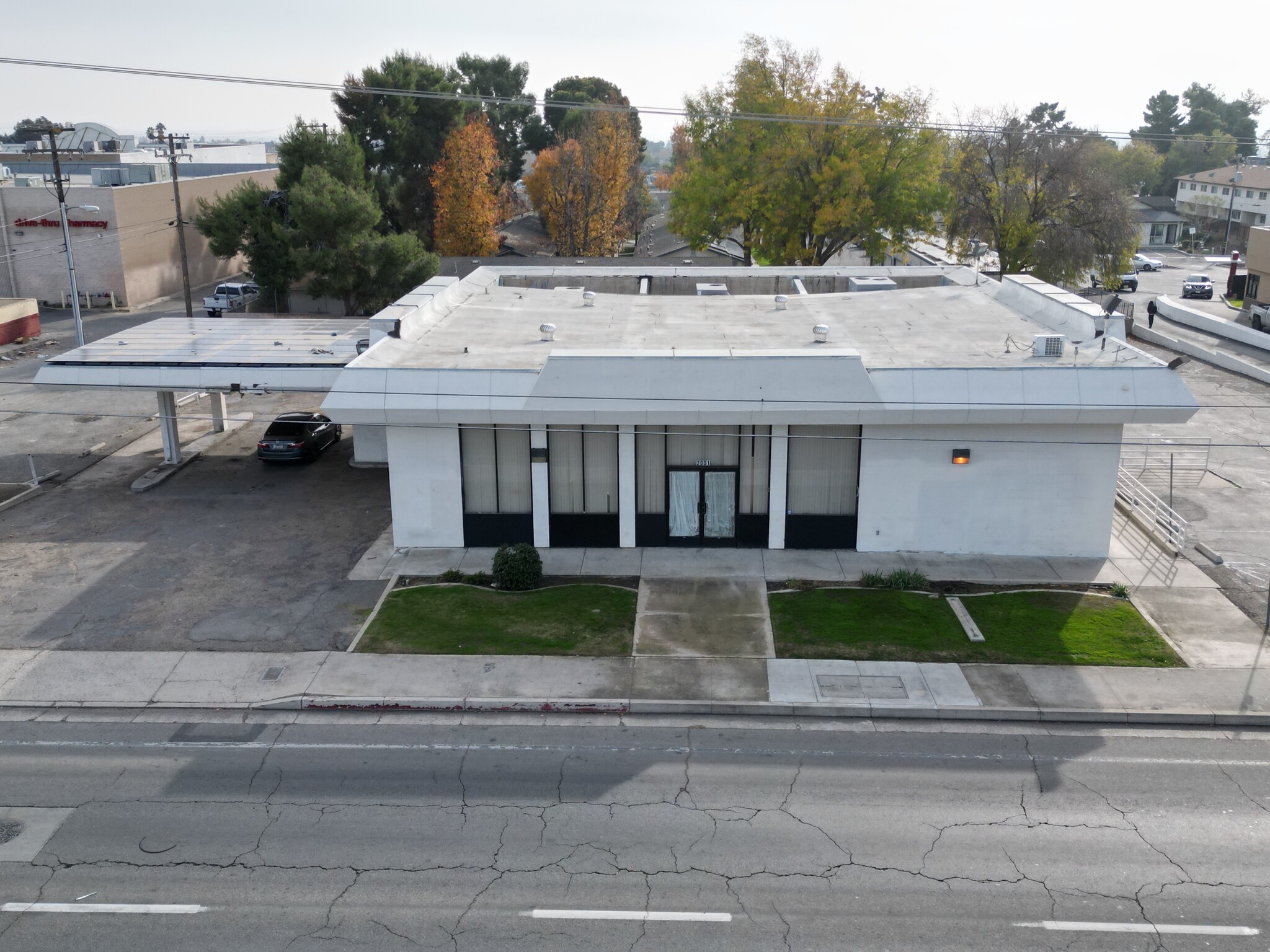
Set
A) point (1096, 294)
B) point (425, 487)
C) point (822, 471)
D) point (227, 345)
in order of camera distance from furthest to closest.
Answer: point (1096, 294) < point (227, 345) < point (425, 487) < point (822, 471)

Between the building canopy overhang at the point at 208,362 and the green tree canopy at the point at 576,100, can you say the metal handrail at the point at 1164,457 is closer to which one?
the building canopy overhang at the point at 208,362

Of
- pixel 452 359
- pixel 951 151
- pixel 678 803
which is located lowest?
pixel 678 803

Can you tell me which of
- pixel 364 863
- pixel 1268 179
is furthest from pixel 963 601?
pixel 1268 179

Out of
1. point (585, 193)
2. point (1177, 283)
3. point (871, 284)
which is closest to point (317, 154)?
point (585, 193)

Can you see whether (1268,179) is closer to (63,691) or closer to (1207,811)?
(1207,811)

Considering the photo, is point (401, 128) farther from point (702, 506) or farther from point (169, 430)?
point (702, 506)
